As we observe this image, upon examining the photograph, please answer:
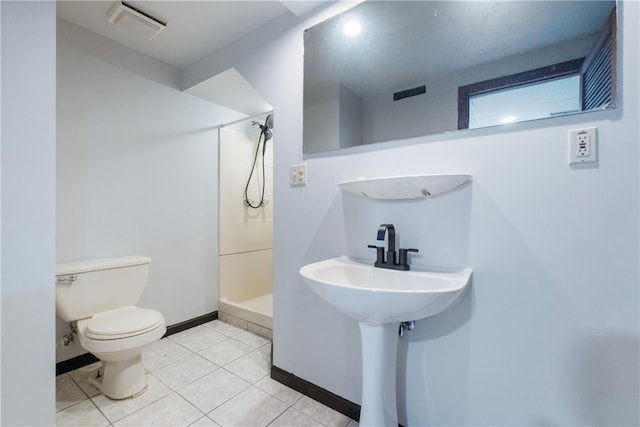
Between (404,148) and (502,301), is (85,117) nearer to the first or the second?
(404,148)

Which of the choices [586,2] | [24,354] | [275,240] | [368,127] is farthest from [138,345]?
[586,2]

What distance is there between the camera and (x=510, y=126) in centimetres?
103

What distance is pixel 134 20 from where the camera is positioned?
5.51 ft

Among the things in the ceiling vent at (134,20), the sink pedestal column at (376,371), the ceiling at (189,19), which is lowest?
the sink pedestal column at (376,371)

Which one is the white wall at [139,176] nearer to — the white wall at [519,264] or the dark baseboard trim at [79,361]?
the dark baseboard trim at [79,361]

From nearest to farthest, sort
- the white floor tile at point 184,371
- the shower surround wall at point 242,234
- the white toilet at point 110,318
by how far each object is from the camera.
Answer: the white toilet at point 110,318 < the white floor tile at point 184,371 < the shower surround wall at point 242,234

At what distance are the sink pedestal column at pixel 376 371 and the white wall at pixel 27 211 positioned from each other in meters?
1.25

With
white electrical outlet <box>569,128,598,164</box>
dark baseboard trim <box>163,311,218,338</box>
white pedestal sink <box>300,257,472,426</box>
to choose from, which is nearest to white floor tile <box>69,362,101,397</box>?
dark baseboard trim <box>163,311,218,338</box>

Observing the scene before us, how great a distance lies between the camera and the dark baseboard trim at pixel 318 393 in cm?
139

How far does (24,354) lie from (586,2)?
7.77 ft

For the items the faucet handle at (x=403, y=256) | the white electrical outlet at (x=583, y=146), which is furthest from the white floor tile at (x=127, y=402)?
the white electrical outlet at (x=583, y=146)

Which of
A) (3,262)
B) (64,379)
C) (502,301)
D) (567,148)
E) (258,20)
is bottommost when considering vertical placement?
(64,379)

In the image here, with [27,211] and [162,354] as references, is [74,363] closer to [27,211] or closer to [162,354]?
[162,354]

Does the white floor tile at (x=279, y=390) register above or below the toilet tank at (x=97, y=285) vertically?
below
